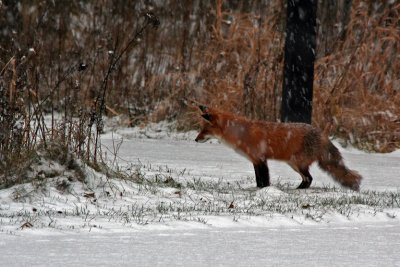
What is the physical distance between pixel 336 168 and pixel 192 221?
300 cm

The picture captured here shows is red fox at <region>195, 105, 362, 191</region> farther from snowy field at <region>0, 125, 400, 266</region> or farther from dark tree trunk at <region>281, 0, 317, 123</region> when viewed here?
dark tree trunk at <region>281, 0, 317, 123</region>

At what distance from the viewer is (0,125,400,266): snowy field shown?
215 inches

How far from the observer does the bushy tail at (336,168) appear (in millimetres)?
9242

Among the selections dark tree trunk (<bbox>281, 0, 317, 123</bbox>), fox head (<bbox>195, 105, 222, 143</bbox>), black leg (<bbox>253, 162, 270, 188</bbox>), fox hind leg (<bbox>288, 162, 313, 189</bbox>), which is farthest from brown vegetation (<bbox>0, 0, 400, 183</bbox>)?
fox hind leg (<bbox>288, 162, 313, 189</bbox>)

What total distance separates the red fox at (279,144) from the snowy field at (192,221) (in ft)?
0.96

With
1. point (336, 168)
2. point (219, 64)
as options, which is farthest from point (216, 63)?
point (336, 168)

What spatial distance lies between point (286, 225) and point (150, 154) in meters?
5.43

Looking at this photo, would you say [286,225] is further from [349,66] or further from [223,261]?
[349,66]

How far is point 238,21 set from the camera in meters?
14.5

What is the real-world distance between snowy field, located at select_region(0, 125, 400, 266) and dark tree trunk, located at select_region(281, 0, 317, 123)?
1.84 metres

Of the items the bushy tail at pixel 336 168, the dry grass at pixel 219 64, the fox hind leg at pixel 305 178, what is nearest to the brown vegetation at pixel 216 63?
the dry grass at pixel 219 64

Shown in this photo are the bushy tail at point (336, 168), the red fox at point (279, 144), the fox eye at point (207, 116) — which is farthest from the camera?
the fox eye at point (207, 116)

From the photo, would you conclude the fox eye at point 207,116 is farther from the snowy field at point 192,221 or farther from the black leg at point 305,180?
the black leg at point 305,180

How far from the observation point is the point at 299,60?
478 inches
